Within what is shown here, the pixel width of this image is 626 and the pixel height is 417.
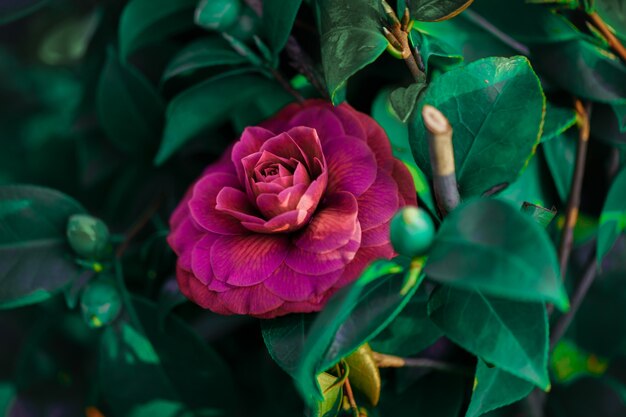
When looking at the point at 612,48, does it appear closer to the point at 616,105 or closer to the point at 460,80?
the point at 616,105

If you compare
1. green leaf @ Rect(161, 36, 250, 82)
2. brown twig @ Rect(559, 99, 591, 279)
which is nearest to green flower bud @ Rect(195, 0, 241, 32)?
green leaf @ Rect(161, 36, 250, 82)

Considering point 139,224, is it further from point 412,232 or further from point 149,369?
point 412,232

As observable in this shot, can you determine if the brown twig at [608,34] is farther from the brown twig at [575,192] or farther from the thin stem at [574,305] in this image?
the thin stem at [574,305]

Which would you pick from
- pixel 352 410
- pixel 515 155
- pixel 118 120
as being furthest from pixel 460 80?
pixel 118 120

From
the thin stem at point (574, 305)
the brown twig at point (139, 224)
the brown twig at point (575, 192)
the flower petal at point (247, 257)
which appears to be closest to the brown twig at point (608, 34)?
the brown twig at point (575, 192)

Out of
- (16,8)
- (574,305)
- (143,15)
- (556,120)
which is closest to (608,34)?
(556,120)
